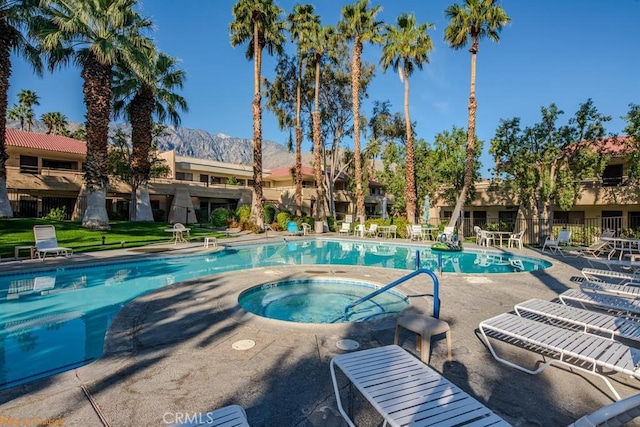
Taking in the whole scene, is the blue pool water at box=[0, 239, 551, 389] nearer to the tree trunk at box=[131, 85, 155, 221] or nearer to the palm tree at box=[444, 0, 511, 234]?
the palm tree at box=[444, 0, 511, 234]

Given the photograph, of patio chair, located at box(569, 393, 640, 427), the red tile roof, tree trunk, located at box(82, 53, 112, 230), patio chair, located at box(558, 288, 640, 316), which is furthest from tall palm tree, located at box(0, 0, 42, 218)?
patio chair, located at box(558, 288, 640, 316)

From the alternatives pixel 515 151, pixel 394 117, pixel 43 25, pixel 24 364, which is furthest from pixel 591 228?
pixel 43 25

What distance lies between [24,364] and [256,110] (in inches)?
737

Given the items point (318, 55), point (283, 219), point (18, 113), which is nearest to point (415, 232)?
point (283, 219)

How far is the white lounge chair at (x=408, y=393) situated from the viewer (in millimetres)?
1997

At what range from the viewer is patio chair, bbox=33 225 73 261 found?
36.0ft

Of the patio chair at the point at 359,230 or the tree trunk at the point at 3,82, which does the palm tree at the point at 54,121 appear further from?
the patio chair at the point at 359,230

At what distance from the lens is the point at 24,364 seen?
4.20 meters

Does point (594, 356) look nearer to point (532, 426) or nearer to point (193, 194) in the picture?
point (532, 426)

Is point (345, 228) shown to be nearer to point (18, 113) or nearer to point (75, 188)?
point (75, 188)

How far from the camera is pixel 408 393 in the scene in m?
2.26

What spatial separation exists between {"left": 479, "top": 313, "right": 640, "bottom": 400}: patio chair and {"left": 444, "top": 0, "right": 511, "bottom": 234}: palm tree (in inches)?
671

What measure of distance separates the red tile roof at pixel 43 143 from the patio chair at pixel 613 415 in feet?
108

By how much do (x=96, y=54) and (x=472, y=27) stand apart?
66.3ft
